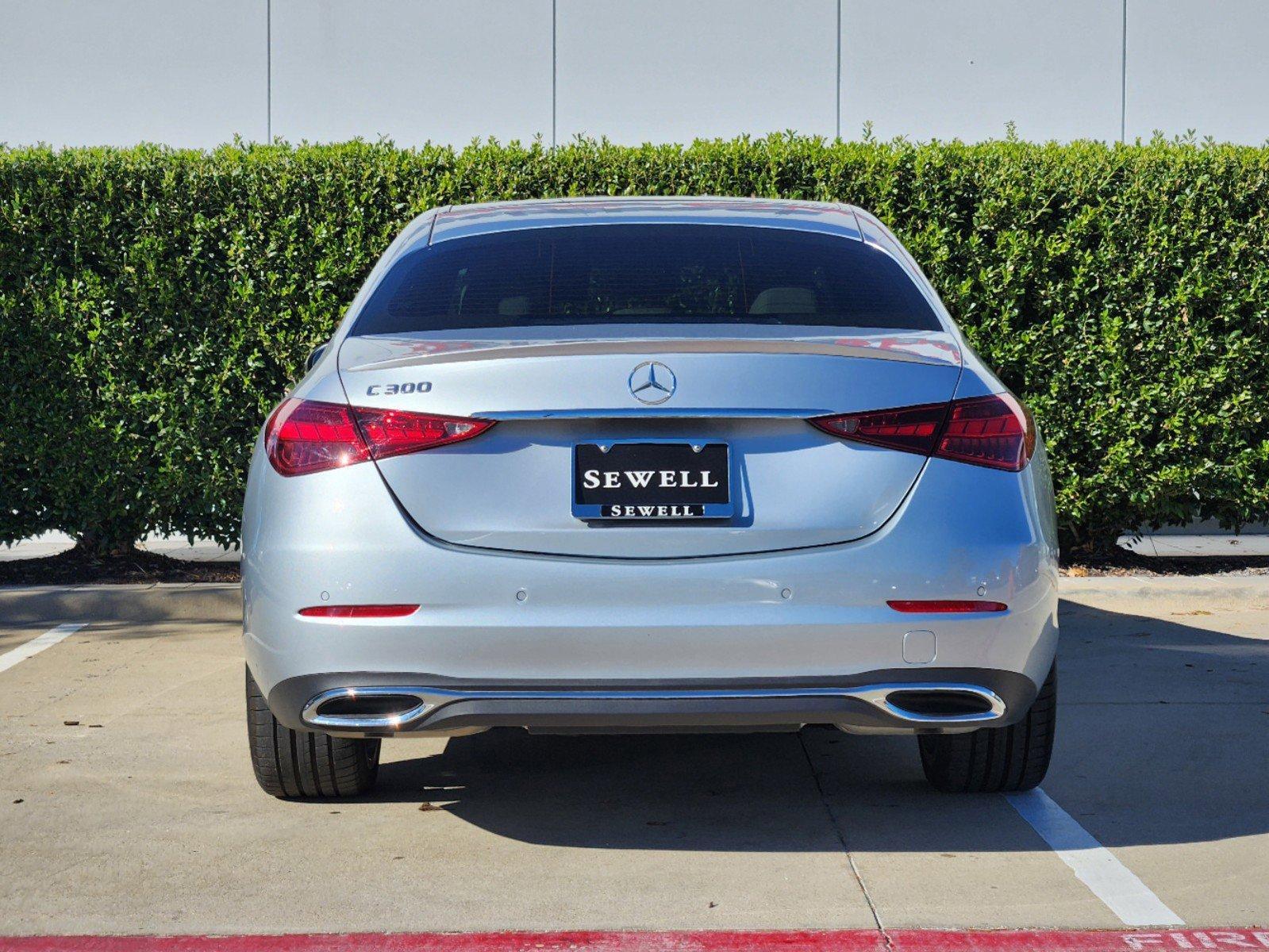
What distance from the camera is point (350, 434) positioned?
145 inches

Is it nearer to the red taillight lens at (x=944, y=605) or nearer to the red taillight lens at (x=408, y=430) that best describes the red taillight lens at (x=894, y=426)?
the red taillight lens at (x=944, y=605)

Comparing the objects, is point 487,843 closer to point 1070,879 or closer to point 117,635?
point 1070,879

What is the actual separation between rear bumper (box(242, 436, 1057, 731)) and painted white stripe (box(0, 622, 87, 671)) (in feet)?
12.0

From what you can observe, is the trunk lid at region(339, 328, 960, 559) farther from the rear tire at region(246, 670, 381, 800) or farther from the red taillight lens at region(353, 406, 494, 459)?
the rear tire at region(246, 670, 381, 800)

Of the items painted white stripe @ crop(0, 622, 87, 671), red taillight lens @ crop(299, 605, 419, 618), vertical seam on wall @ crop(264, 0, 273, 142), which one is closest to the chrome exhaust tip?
red taillight lens @ crop(299, 605, 419, 618)

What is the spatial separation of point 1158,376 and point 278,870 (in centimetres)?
644

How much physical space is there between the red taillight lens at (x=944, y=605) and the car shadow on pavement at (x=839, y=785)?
30.4 inches

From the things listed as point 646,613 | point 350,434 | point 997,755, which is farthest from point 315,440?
point 997,755

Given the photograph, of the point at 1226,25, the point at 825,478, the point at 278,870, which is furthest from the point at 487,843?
the point at 1226,25

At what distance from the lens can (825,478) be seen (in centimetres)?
360

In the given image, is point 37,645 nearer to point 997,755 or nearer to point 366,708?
point 366,708

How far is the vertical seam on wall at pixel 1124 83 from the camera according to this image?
11.4 meters

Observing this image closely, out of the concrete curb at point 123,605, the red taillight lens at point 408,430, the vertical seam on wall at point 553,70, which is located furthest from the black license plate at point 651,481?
the vertical seam on wall at point 553,70

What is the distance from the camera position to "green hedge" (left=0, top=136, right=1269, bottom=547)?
8.65 metres
